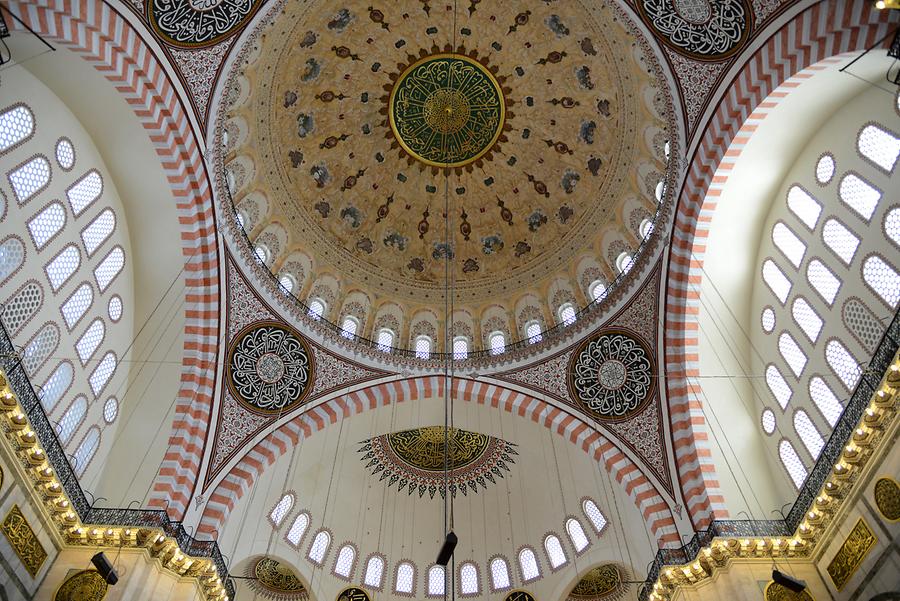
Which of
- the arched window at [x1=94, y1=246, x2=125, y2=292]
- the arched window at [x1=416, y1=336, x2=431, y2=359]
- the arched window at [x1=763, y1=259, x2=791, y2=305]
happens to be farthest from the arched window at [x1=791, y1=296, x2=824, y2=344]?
the arched window at [x1=94, y1=246, x2=125, y2=292]

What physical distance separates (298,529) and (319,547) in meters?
0.74

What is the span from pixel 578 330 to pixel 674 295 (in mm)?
2035

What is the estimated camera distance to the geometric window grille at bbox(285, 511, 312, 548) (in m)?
12.1

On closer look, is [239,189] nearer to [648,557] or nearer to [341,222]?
[341,222]

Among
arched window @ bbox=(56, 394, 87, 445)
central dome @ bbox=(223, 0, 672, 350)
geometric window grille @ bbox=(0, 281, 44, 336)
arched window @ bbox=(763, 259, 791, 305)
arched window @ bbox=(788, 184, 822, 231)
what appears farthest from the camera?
central dome @ bbox=(223, 0, 672, 350)

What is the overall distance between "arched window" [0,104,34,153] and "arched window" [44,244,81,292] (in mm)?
1502

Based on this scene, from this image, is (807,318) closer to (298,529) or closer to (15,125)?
(298,529)

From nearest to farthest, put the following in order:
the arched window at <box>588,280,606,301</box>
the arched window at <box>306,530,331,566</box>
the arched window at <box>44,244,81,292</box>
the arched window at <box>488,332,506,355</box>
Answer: the arched window at <box>44,244,81,292</box>
the arched window at <box>588,280,606,301</box>
the arched window at <box>488,332,506,355</box>
the arched window at <box>306,530,331,566</box>

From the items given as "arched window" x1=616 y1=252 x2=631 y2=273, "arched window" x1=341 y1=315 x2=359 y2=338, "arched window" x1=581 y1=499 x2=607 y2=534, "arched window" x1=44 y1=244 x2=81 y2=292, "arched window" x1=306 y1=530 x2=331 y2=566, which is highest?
"arched window" x1=616 y1=252 x2=631 y2=273

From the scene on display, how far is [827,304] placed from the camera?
26.9 feet

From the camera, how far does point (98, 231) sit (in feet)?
29.1

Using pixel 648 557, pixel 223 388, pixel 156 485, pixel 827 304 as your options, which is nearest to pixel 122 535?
pixel 156 485

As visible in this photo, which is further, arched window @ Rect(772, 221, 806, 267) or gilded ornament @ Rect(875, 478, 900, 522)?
arched window @ Rect(772, 221, 806, 267)

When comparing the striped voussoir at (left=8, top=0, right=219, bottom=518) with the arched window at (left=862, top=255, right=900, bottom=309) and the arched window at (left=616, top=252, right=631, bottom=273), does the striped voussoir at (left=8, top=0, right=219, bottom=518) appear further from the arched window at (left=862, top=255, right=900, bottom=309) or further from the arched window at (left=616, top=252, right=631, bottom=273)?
the arched window at (left=862, top=255, right=900, bottom=309)
